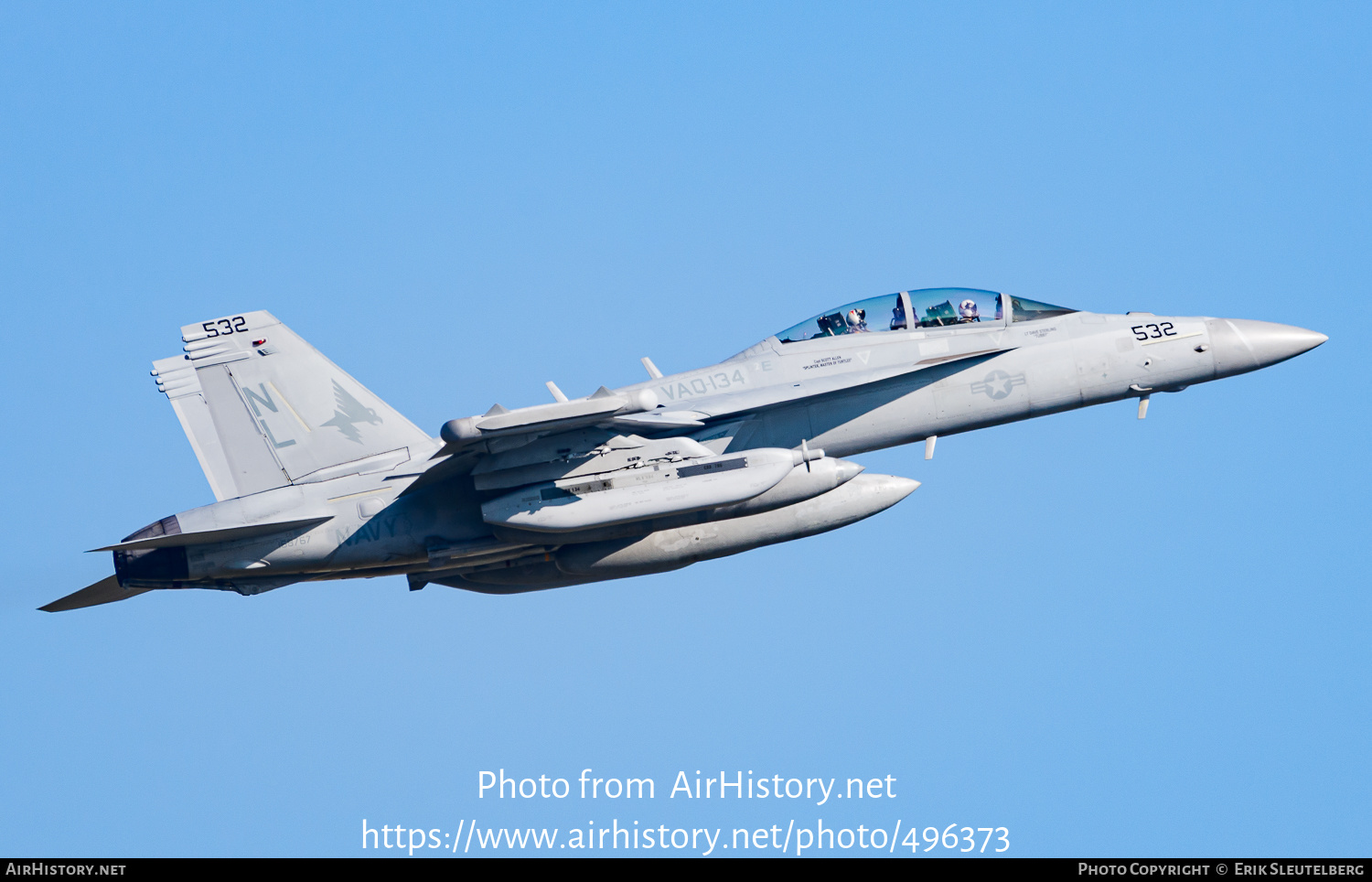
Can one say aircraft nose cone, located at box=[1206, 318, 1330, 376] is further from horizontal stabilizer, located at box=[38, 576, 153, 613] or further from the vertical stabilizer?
horizontal stabilizer, located at box=[38, 576, 153, 613]

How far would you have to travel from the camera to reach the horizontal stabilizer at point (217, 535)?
50.4 feet

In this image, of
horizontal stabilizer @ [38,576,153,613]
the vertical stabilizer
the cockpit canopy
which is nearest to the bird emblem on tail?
the vertical stabilizer

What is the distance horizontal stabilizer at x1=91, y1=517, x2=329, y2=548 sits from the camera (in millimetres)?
15352

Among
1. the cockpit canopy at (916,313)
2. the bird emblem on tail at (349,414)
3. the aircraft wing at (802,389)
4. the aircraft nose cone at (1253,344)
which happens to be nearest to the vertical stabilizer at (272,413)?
the bird emblem on tail at (349,414)

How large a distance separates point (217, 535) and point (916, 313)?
8597mm

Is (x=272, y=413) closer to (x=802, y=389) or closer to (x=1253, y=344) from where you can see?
(x=802, y=389)

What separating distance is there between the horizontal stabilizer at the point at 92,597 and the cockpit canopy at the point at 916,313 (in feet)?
27.8

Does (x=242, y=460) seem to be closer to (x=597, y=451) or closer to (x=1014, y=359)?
(x=597, y=451)

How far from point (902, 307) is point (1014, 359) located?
1.49 m

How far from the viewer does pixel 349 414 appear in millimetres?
16875

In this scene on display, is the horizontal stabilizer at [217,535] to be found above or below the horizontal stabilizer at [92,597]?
above

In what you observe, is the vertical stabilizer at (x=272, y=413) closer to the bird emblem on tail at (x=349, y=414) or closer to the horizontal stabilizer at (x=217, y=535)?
the bird emblem on tail at (x=349, y=414)

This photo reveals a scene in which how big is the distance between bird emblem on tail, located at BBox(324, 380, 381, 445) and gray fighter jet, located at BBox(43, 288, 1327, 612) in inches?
0.8

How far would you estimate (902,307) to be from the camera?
696 inches
